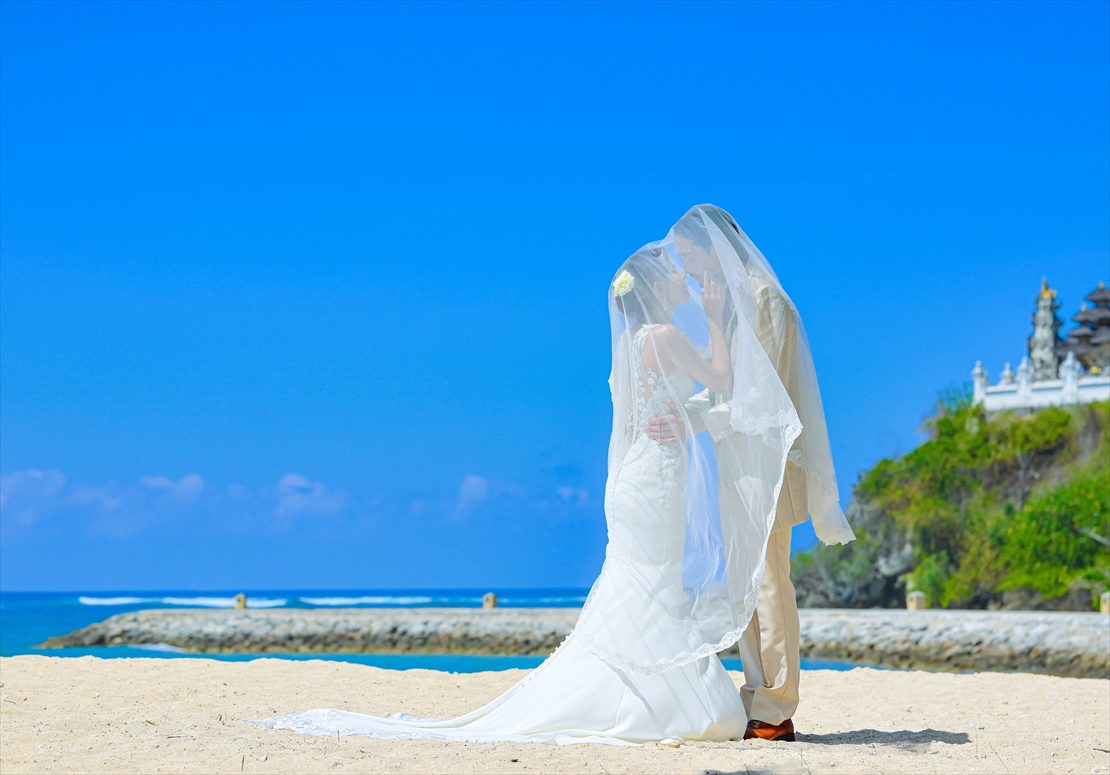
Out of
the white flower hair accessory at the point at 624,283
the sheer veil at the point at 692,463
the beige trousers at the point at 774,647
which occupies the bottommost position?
the beige trousers at the point at 774,647

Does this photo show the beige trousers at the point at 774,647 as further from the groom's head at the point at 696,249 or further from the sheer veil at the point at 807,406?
the groom's head at the point at 696,249

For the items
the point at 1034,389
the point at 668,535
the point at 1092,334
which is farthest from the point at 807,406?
the point at 1092,334

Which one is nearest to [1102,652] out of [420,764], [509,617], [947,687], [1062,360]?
[947,687]

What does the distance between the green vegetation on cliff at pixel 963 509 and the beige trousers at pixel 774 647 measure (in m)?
31.5

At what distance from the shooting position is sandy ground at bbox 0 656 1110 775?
14.5 feet

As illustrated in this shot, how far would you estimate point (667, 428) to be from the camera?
550 cm

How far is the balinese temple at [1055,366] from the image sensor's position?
141 feet

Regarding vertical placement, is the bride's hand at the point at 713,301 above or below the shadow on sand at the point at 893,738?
above

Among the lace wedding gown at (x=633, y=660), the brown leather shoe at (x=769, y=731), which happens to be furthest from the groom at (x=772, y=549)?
the lace wedding gown at (x=633, y=660)

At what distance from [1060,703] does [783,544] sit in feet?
13.4

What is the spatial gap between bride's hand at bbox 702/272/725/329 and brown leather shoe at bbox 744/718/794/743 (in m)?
1.98

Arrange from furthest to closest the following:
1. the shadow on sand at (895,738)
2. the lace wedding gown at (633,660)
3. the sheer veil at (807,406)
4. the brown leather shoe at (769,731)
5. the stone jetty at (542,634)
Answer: the stone jetty at (542,634), the shadow on sand at (895,738), the sheer veil at (807,406), the brown leather shoe at (769,731), the lace wedding gown at (633,660)

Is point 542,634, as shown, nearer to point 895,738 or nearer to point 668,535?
point 895,738

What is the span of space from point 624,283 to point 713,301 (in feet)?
1.52
